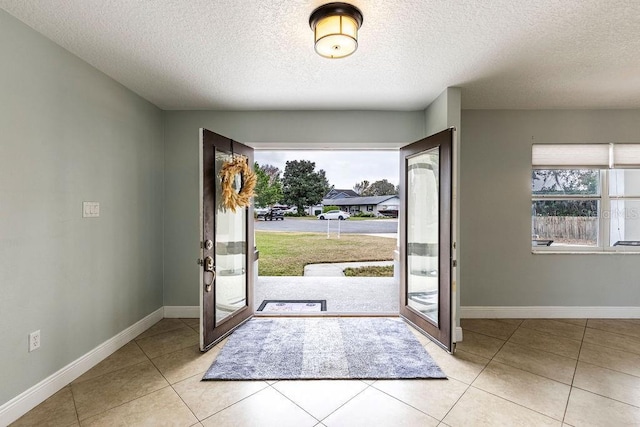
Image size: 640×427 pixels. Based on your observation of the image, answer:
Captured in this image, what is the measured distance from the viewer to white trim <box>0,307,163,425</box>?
186cm

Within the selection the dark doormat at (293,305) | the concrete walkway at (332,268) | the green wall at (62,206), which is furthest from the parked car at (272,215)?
the green wall at (62,206)

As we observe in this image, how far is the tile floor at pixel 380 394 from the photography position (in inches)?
74.0

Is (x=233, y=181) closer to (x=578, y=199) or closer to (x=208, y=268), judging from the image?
(x=208, y=268)

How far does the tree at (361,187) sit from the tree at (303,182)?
741 mm

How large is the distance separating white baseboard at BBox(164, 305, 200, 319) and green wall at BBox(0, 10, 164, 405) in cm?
44

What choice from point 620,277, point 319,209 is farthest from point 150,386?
point 319,209

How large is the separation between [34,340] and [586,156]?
18.5 feet

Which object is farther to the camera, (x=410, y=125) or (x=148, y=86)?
(x=410, y=125)

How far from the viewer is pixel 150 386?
7.27ft

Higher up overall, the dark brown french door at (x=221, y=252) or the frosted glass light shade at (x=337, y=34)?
the frosted glass light shade at (x=337, y=34)

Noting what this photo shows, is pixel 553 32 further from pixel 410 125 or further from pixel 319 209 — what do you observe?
pixel 319 209

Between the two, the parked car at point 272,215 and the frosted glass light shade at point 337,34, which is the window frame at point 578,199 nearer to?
the frosted glass light shade at point 337,34

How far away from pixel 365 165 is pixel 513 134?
4.23m

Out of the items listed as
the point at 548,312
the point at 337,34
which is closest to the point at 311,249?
the point at 548,312
